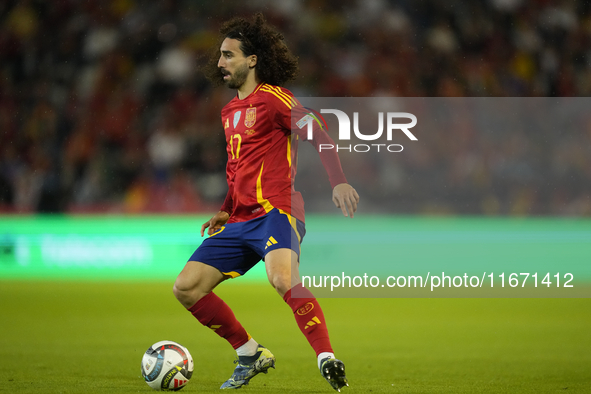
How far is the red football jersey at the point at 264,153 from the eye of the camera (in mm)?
3797

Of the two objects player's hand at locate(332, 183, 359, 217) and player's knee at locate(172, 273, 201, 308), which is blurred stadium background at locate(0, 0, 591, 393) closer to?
player's knee at locate(172, 273, 201, 308)

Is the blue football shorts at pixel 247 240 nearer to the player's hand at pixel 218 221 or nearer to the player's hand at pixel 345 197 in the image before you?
the player's hand at pixel 218 221

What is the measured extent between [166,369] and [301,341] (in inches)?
83.2

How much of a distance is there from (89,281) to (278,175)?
19.9 ft

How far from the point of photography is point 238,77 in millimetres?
3975

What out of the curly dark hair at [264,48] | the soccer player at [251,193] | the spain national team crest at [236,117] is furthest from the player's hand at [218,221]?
the curly dark hair at [264,48]

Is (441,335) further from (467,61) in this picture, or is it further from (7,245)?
(467,61)

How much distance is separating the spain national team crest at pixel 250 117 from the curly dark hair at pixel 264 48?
268mm

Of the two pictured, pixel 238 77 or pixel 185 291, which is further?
pixel 238 77

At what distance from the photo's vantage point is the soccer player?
12.3ft

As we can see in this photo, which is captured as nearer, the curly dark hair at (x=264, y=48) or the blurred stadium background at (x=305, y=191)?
the curly dark hair at (x=264, y=48)

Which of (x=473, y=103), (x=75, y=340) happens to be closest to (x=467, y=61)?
(x=473, y=103)

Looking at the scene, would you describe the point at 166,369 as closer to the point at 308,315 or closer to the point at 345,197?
the point at 308,315

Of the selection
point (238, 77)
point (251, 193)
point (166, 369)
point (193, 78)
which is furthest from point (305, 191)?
point (193, 78)
